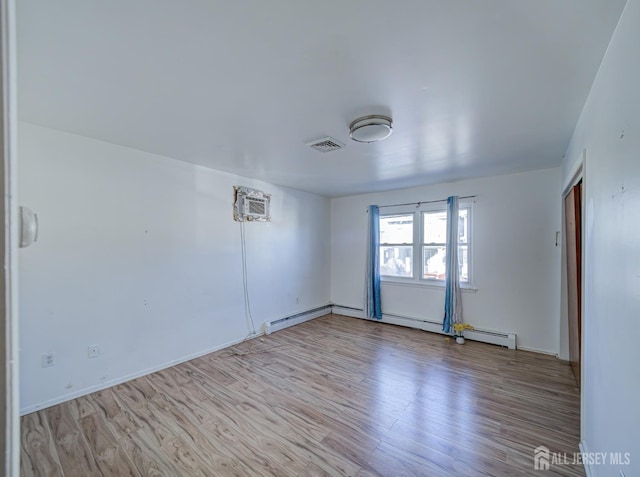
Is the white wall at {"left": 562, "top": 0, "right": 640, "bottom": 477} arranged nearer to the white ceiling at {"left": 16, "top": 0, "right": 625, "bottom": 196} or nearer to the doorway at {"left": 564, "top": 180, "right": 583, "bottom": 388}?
the white ceiling at {"left": 16, "top": 0, "right": 625, "bottom": 196}

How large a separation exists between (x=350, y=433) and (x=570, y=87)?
2.71 meters

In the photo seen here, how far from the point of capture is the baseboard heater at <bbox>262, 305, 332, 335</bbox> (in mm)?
4148

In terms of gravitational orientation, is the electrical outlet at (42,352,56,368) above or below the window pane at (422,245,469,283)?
below

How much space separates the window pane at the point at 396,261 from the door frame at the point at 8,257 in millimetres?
4652

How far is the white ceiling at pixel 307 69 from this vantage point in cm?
117

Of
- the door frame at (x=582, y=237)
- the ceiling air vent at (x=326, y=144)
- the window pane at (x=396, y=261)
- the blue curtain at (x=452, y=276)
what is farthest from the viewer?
the window pane at (x=396, y=261)

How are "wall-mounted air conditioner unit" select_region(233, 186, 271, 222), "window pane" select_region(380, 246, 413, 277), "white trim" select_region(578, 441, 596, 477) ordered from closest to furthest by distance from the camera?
"white trim" select_region(578, 441, 596, 477), "wall-mounted air conditioner unit" select_region(233, 186, 271, 222), "window pane" select_region(380, 246, 413, 277)

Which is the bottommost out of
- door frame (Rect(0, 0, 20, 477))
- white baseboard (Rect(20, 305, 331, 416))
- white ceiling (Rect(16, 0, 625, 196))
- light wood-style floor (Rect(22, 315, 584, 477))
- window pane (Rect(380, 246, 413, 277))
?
light wood-style floor (Rect(22, 315, 584, 477))

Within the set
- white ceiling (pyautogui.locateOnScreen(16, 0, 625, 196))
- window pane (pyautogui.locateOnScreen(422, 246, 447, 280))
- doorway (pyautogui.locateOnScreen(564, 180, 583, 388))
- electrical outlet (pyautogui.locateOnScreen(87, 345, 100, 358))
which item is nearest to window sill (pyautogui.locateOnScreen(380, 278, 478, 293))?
window pane (pyautogui.locateOnScreen(422, 246, 447, 280))

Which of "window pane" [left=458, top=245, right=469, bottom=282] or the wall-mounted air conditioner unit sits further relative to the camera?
"window pane" [left=458, top=245, right=469, bottom=282]

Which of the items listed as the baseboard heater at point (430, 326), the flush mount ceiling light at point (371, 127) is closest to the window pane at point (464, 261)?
the baseboard heater at point (430, 326)

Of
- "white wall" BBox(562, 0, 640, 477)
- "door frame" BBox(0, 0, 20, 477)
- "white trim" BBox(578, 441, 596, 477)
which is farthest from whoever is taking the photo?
"white trim" BBox(578, 441, 596, 477)

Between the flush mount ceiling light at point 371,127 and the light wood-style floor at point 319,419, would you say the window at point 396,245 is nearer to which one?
the light wood-style floor at point 319,419

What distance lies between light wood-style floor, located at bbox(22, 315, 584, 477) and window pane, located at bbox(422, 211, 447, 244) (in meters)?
1.73
